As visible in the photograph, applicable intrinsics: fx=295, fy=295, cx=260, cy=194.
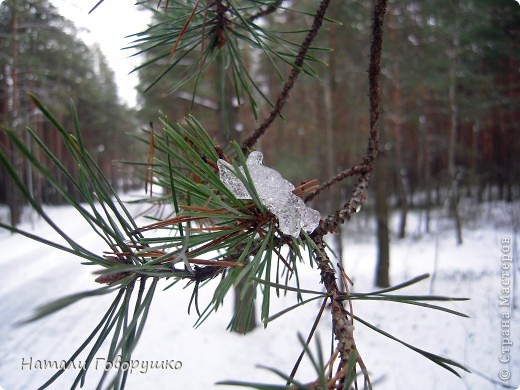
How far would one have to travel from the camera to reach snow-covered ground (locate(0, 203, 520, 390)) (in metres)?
1.95

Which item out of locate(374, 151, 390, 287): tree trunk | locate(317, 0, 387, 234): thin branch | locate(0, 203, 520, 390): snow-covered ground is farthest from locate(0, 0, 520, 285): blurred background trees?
locate(317, 0, 387, 234): thin branch

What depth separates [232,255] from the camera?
1.12 ft

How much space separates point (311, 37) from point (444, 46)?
22.9 feet

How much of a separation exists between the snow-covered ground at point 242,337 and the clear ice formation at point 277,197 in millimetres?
839

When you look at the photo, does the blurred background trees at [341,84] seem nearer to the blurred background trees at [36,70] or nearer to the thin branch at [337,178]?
the blurred background trees at [36,70]

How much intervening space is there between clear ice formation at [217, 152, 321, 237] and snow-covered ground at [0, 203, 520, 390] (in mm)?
839

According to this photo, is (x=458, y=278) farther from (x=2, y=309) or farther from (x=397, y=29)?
(x=2, y=309)

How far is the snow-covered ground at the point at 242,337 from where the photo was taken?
6.39 feet

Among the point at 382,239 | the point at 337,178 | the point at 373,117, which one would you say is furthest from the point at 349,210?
the point at 382,239

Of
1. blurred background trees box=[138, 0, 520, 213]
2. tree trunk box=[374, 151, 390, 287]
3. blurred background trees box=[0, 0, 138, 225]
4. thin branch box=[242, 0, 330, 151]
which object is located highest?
blurred background trees box=[138, 0, 520, 213]

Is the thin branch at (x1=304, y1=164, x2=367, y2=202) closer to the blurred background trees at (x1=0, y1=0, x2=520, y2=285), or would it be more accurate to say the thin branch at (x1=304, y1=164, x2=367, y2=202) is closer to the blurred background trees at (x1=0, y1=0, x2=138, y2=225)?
the blurred background trees at (x1=0, y1=0, x2=138, y2=225)

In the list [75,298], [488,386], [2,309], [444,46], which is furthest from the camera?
[444,46]

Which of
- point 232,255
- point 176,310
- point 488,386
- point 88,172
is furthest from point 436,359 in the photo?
point 176,310

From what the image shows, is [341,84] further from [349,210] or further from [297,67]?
[349,210]
